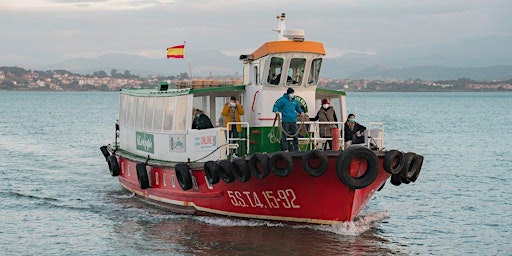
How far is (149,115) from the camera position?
76.2 feet

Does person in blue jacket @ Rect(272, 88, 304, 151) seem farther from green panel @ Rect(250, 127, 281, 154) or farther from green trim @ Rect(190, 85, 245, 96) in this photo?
green trim @ Rect(190, 85, 245, 96)

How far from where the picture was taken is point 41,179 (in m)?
31.2

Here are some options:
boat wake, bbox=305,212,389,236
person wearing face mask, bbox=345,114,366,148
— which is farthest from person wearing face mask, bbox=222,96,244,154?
boat wake, bbox=305,212,389,236

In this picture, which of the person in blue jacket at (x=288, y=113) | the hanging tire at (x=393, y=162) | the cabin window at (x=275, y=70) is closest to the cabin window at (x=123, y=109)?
the cabin window at (x=275, y=70)

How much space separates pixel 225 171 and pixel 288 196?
5.29ft

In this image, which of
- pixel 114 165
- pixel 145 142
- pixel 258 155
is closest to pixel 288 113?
pixel 258 155

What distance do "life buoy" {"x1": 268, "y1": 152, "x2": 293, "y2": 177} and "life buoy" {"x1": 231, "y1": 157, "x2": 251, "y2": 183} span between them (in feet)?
2.35

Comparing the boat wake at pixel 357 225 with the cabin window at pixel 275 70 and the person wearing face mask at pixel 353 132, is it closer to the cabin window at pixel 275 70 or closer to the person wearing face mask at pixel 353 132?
the person wearing face mask at pixel 353 132

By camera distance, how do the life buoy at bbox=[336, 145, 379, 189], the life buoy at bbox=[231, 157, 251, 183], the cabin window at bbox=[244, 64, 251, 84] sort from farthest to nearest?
the cabin window at bbox=[244, 64, 251, 84] → the life buoy at bbox=[231, 157, 251, 183] → the life buoy at bbox=[336, 145, 379, 189]

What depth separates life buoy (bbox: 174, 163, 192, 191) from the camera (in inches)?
790

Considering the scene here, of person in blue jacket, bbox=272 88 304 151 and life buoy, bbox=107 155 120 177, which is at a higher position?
person in blue jacket, bbox=272 88 304 151

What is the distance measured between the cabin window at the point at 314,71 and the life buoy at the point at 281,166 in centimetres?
408

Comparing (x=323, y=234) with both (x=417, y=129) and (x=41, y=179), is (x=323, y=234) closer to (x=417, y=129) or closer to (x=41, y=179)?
(x=41, y=179)

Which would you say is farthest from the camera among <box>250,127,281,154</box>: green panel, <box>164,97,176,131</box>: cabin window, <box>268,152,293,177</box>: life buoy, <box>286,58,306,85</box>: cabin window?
<box>164,97,176,131</box>: cabin window
